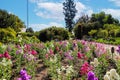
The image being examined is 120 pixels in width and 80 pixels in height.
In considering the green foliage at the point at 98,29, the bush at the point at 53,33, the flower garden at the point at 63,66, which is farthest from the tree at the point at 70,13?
the flower garden at the point at 63,66

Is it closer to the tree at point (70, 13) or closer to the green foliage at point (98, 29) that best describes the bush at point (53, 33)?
the green foliage at point (98, 29)

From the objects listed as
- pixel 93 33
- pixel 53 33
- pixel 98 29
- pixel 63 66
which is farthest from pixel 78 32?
pixel 63 66

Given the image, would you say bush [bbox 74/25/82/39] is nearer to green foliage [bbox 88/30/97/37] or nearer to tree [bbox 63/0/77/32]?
green foliage [bbox 88/30/97/37]

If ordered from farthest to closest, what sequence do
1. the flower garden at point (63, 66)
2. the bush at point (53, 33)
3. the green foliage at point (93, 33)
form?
the green foliage at point (93, 33)
the bush at point (53, 33)
the flower garden at point (63, 66)

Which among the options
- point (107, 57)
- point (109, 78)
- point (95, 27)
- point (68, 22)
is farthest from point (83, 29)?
point (109, 78)

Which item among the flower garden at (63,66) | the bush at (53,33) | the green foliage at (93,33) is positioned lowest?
the green foliage at (93,33)

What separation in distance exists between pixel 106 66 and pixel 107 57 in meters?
1.40

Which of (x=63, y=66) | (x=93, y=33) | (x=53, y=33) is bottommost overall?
(x=93, y=33)

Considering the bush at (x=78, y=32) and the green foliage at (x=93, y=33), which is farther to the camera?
the bush at (x=78, y=32)

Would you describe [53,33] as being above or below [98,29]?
above

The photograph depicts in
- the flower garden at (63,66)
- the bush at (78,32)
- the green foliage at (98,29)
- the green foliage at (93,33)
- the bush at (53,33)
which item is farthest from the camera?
the bush at (78,32)

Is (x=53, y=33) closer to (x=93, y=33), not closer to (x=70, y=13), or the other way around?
(x=93, y=33)

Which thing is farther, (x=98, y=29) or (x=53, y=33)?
(x=98, y=29)

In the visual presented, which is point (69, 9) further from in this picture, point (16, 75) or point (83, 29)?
point (16, 75)
